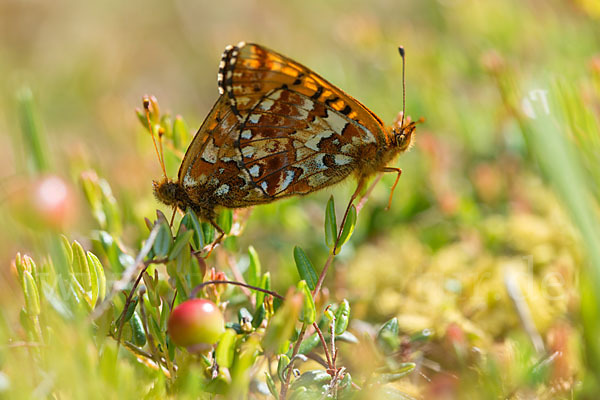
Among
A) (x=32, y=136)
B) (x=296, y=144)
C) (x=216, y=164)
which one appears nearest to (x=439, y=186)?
(x=296, y=144)

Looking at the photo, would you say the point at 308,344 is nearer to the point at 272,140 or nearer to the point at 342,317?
the point at 342,317

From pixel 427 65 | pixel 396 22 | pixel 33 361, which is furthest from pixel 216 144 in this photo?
pixel 396 22

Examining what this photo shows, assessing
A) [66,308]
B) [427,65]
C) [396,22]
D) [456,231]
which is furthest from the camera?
[396,22]

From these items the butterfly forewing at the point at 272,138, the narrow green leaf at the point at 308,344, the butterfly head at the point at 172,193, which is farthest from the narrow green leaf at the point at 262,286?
the butterfly head at the point at 172,193

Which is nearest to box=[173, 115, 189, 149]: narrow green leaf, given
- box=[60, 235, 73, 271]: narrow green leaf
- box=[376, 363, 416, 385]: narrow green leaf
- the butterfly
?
the butterfly

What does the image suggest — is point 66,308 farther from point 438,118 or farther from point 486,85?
point 486,85
